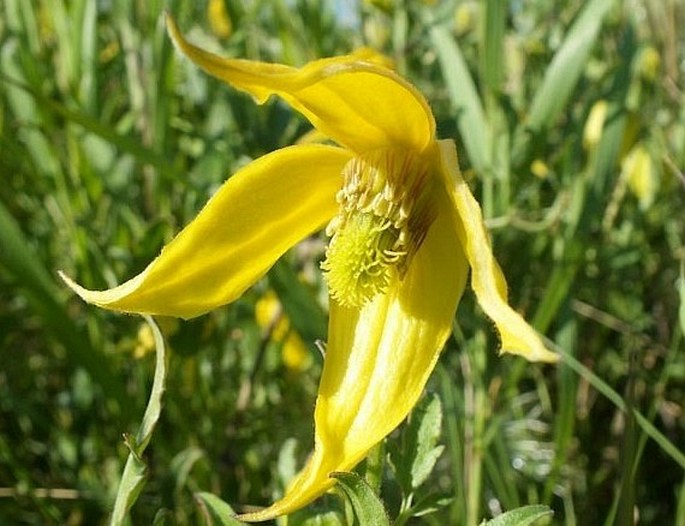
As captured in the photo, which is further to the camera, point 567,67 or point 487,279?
point 567,67

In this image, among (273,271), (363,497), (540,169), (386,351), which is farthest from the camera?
(540,169)

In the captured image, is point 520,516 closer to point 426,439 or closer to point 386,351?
point 426,439

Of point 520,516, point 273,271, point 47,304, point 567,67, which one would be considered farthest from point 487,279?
point 567,67

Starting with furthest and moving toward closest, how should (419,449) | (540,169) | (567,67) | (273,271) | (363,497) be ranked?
(540,169) < (567,67) < (273,271) < (419,449) < (363,497)

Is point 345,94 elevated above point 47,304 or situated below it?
above

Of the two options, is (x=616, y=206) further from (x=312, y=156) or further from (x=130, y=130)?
(x=312, y=156)

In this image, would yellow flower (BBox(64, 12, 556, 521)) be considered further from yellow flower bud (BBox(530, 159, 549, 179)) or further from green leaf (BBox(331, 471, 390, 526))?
yellow flower bud (BBox(530, 159, 549, 179))

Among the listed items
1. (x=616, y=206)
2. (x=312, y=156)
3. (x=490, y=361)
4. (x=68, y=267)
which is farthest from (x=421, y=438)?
(x=616, y=206)

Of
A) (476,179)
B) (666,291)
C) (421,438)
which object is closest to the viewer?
(421,438)
